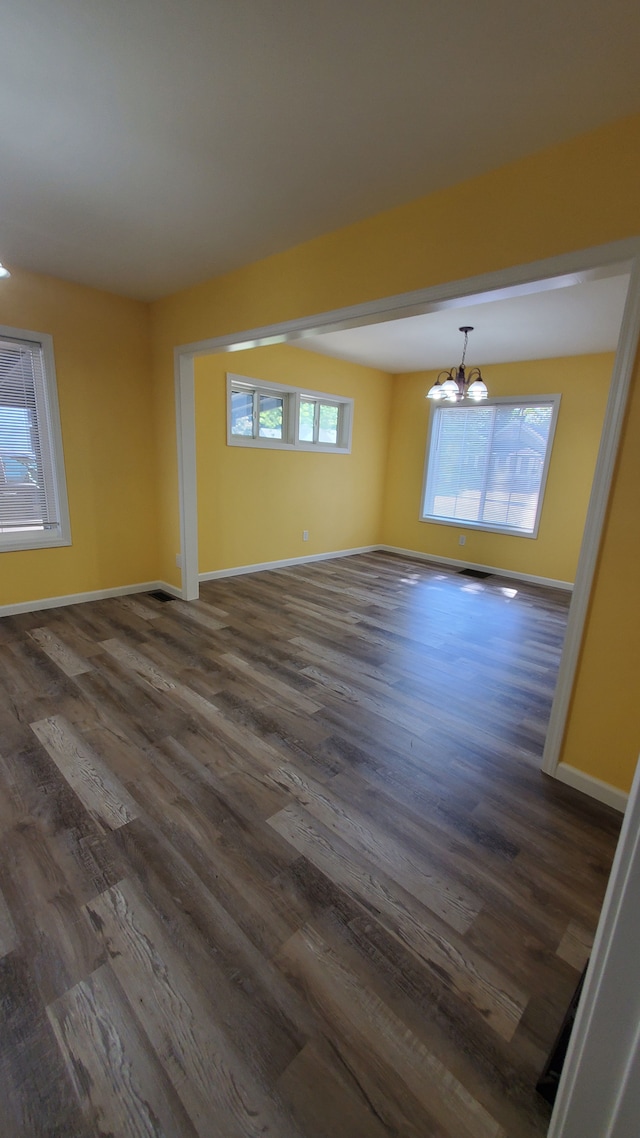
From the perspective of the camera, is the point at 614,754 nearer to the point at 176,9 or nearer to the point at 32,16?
the point at 176,9

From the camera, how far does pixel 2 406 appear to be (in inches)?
130

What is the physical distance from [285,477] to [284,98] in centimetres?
371

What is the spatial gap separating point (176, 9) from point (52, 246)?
6.70 feet

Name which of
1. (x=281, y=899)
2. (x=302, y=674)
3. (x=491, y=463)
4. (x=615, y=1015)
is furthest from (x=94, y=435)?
(x=491, y=463)

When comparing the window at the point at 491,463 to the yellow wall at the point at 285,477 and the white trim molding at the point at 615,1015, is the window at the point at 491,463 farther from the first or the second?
the white trim molding at the point at 615,1015

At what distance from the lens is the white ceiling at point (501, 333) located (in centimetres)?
316

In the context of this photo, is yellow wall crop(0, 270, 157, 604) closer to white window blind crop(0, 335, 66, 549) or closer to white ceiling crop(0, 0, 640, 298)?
white window blind crop(0, 335, 66, 549)

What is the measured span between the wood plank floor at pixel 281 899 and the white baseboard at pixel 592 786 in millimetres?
65

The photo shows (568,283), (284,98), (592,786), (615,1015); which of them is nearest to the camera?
(615,1015)

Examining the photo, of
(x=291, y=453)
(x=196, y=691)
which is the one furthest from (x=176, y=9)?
(x=291, y=453)

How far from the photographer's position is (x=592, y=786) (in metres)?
1.94

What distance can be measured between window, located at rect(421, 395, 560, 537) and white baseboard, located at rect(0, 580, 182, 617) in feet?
12.5

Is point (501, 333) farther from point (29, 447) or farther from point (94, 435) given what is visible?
point (29, 447)

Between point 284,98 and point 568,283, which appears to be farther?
point 568,283
